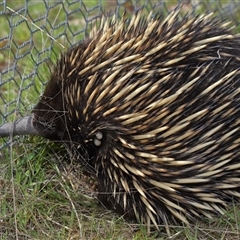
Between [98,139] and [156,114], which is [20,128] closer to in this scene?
[98,139]

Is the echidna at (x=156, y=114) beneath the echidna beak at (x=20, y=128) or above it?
above

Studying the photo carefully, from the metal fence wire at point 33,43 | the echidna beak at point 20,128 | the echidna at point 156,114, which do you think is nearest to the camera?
the echidna at point 156,114

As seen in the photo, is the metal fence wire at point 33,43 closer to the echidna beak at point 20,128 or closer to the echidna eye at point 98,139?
the echidna beak at point 20,128

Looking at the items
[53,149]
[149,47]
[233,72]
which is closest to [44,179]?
[53,149]

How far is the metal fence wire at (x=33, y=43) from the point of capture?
2.83 m

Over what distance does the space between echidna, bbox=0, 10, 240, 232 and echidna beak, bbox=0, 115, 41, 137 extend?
0.14ft

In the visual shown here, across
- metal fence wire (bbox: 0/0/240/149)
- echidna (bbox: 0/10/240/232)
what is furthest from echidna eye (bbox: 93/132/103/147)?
metal fence wire (bbox: 0/0/240/149)

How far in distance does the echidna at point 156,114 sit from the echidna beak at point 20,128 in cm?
4

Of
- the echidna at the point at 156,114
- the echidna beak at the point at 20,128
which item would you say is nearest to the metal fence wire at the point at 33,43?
the echidna beak at the point at 20,128

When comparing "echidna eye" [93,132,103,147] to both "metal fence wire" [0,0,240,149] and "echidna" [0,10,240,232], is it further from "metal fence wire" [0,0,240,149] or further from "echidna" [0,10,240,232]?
"metal fence wire" [0,0,240,149]

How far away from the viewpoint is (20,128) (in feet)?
8.51

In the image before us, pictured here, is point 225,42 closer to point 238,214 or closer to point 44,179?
point 238,214

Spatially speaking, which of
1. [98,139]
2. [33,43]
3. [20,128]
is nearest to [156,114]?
[98,139]

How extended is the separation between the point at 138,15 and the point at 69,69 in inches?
14.1
